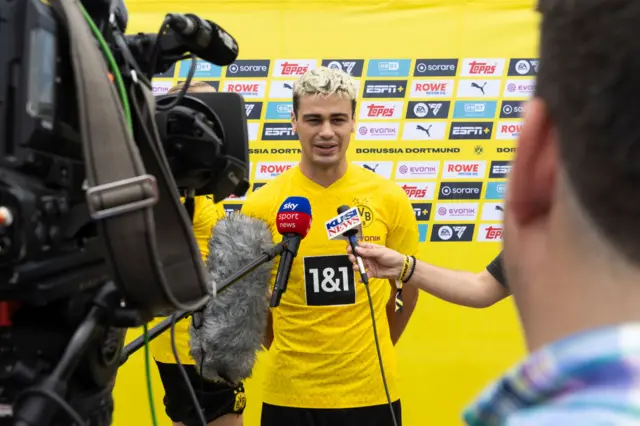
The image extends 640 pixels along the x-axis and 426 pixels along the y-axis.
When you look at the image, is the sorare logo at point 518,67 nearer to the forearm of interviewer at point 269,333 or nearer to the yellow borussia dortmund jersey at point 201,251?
the yellow borussia dortmund jersey at point 201,251

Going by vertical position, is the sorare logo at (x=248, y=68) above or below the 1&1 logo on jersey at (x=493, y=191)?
above

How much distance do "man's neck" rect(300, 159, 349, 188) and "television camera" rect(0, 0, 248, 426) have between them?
1145 millimetres

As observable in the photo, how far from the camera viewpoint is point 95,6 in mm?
815

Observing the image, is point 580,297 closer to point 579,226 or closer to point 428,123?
point 579,226

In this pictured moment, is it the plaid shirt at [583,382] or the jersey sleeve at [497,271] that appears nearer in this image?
the plaid shirt at [583,382]

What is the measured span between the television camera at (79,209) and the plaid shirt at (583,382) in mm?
487

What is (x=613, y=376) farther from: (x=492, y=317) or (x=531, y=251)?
(x=492, y=317)

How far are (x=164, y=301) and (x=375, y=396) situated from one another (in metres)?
1.26

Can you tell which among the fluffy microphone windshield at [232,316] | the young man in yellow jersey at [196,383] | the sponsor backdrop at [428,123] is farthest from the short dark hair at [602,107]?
the sponsor backdrop at [428,123]

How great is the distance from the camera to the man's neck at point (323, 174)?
201 centimetres

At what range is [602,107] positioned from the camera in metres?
0.30

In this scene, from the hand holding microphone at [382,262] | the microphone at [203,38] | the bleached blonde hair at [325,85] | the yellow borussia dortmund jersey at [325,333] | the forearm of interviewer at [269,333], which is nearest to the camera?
the microphone at [203,38]

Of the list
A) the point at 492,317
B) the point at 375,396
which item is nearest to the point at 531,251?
the point at 375,396

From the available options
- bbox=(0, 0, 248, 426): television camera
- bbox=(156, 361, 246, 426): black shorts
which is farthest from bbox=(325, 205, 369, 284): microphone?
bbox=(156, 361, 246, 426): black shorts
